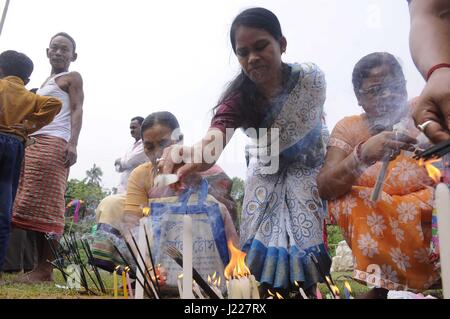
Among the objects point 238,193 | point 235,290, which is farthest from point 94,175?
point 235,290

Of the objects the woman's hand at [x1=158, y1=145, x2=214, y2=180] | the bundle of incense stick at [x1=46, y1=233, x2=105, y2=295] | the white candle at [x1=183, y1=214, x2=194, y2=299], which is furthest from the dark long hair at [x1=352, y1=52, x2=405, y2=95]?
the bundle of incense stick at [x1=46, y1=233, x2=105, y2=295]

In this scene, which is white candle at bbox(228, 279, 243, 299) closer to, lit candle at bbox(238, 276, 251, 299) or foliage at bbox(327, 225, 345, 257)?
lit candle at bbox(238, 276, 251, 299)

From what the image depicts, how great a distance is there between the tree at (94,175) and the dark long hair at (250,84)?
2.26ft

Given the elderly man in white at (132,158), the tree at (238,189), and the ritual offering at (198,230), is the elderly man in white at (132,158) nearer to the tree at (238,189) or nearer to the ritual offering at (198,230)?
the ritual offering at (198,230)

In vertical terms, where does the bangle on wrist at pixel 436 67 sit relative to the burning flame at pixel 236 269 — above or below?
above

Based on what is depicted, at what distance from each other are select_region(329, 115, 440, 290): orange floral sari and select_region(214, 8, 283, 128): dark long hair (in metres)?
0.36

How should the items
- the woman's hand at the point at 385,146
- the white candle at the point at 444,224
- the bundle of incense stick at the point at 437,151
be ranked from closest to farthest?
1. the white candle at the point at 444,224
2. the bundle of incense stick at the point at 437,151
3. the woman's hand at the point at 385,146

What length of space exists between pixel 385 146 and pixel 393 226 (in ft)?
0.70

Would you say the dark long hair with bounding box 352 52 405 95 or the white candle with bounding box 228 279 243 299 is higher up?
the dark long hair with bounding box 352 52 405 95

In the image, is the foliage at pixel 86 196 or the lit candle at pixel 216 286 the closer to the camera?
the lit candle at pixel 216 286

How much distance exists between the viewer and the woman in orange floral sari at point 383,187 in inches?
49.3

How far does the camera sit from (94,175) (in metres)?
2.09

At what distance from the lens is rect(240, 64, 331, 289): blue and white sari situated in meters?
1.48

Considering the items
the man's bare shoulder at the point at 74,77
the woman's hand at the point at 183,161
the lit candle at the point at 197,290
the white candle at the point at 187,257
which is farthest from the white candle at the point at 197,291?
the man's bare shoulder at the point at 74,77
